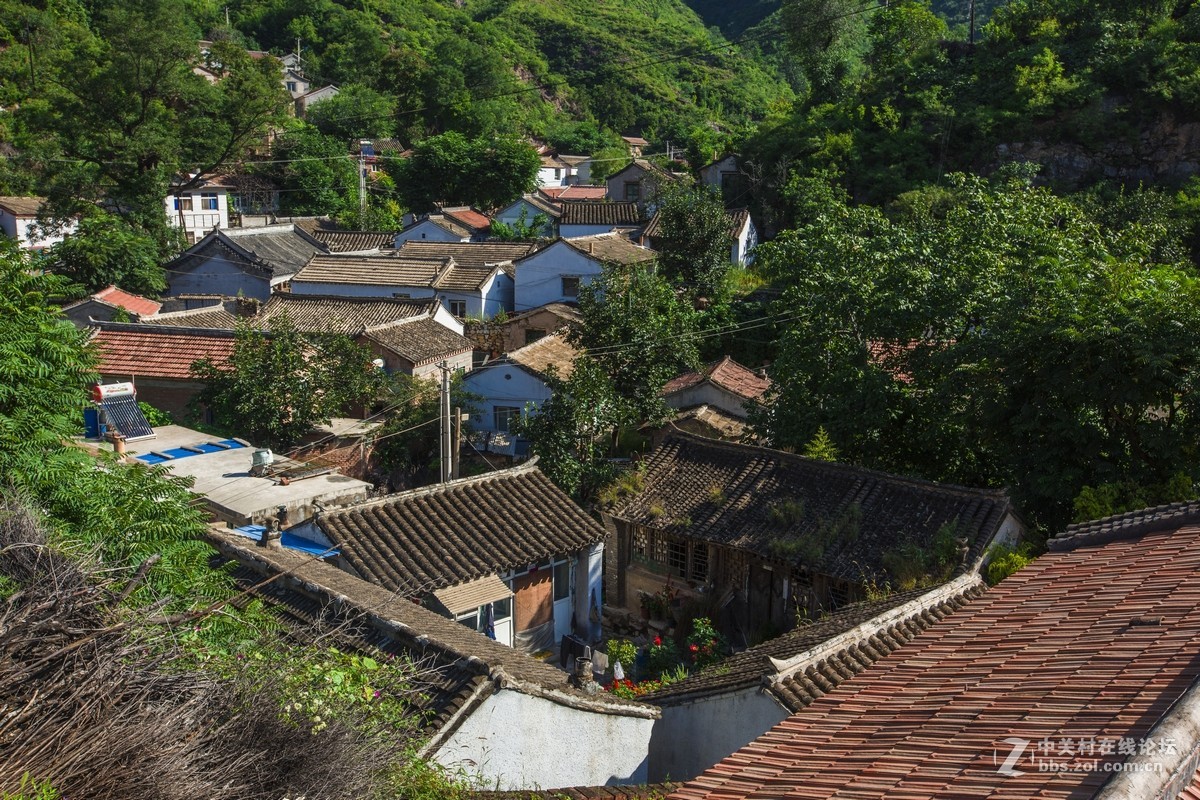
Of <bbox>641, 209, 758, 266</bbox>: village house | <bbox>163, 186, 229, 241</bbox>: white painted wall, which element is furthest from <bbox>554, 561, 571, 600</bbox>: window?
<bbox>163, 186, 229, 241</bbox>: white painted wall

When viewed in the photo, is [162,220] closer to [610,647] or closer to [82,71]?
[82,71]

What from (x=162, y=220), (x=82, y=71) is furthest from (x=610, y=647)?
(x=82, y=71)

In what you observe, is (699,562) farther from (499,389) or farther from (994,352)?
(499,389)

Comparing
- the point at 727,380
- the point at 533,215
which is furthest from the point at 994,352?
the point at 533,215

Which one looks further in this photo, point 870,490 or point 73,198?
point 73,198

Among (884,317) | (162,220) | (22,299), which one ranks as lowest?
(162,220)

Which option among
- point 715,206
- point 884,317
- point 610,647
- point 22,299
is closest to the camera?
point 22,299

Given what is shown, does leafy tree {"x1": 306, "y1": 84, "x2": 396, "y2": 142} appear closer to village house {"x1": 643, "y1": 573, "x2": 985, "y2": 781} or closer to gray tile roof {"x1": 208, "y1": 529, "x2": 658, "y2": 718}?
gray tile roof {"x1": 208, "y1": 529, "x2": 658, "y2": 718}
